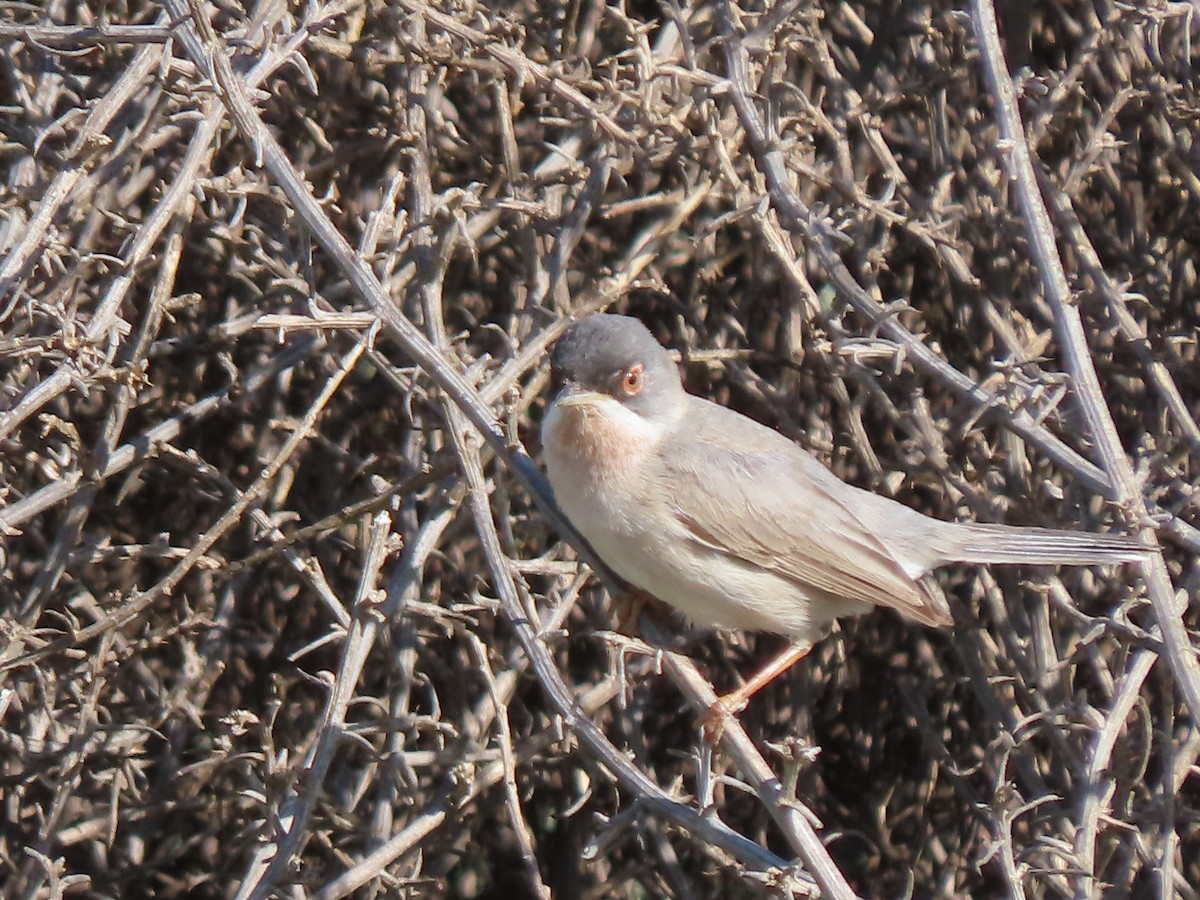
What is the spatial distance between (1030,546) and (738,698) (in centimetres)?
86

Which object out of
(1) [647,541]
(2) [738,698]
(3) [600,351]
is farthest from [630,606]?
(3) [600,351]

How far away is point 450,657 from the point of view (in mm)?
4328

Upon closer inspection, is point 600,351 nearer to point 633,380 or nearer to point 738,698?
point 633,380

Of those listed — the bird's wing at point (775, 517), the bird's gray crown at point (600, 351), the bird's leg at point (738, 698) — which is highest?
the bird's gray crown at point (600, 351)

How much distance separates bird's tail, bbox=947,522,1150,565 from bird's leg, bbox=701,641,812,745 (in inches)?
19.8

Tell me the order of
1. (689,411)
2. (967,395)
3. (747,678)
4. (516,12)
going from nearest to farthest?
(967,395), (689,411), (516,12), (747,678)

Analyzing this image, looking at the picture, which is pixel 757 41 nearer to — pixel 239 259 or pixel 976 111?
pixel 976 111

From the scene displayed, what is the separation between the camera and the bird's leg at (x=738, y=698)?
3.17 metres

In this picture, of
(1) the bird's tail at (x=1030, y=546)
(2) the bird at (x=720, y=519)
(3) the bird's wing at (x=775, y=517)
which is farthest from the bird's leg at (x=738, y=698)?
(1) the bird's tail at (x=1030, y=546)

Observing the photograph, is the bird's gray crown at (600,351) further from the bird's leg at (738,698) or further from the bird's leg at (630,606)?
the bird's leg at (738,698)

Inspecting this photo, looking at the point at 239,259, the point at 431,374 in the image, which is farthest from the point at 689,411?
the point at 239,259

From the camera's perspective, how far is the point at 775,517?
3.80 m

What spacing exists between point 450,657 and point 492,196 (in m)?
1.40

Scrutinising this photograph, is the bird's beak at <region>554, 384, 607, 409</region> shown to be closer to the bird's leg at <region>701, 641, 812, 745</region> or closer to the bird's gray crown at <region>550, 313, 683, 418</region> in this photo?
the bird's gray crown at <region>550, 313, 683, 418</region>
